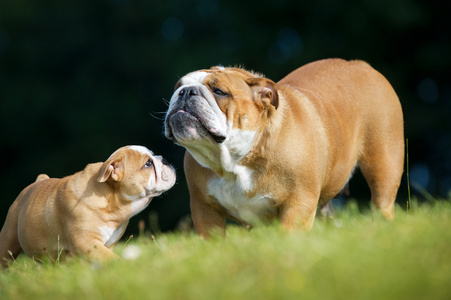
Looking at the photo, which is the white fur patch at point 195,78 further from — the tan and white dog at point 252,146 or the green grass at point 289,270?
the green grass at point 289,270

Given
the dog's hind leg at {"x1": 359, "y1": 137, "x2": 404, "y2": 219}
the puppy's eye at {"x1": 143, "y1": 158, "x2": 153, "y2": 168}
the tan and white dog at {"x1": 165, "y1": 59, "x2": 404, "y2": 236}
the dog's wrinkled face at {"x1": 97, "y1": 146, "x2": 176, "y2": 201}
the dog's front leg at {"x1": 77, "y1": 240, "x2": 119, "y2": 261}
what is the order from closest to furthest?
the tan and white dog at {"x1": 165, "y1": 59, "x2": 404, "y2": 236}
the dog's front leg at {"x1": 77, "y1": 240, "x2": 119, "y2": 261}
the dog's wrinkled face at {"x1": 97, "y1": 146, "x2": 176, "y2": 201}
the puppy's eye at {"x1": 143, "y1": 158, "x2": 153, "y2": 168}
the dog's hind leg at {"x1": 359, "y1": 137, "x2": 404, "y2": 219}

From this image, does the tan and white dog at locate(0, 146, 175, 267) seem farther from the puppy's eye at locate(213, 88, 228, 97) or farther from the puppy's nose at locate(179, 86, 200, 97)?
the puppy's eye at locate(213, 88, 228, 97)

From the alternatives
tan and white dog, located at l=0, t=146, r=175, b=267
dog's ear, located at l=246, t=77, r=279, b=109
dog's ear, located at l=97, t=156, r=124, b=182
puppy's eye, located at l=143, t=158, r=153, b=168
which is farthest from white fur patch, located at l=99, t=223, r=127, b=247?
dog's ear, located at l=246, t=77, r=279, b=109

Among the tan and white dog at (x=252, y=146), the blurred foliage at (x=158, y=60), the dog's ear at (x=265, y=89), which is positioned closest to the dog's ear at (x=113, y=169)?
the tan and white dog at (x=252, y=146)

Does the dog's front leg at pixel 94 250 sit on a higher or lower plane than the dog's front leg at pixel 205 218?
lower

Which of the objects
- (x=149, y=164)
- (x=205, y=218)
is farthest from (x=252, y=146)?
(x=149, y=164)

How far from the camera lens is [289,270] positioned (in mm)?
2908

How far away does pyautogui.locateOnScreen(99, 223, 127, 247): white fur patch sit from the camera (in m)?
5.18

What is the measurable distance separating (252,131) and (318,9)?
10.7 m

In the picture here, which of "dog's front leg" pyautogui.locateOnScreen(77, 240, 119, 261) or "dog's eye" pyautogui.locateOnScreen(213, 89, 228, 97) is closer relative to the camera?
"dog's eye" pyautogui.locateOnScreen(213, 89, 228, 97)

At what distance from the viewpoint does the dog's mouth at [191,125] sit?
451cm

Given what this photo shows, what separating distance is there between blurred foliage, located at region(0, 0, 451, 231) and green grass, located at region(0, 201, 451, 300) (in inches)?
414

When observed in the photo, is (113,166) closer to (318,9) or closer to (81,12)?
(318,9)

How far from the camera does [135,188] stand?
538 centimetres
